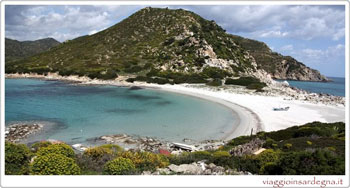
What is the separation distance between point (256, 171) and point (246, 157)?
1289 millimetres

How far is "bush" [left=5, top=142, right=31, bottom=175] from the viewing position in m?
9.46

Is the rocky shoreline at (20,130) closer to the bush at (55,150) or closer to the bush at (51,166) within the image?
the bush at (55,150)

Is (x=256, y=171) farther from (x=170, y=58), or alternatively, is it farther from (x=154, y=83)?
(x=170, y=58)

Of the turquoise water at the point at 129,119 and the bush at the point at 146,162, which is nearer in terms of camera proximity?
the bush at the point at 146,162

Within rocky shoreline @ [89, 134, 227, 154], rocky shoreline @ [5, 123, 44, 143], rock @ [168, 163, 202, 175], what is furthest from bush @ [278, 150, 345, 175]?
rocky shoreline @ [5, 123, 44, 143]

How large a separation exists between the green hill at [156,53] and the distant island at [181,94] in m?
0.47

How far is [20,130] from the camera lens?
71.2ft

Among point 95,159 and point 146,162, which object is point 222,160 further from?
point 95,159

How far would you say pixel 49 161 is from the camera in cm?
841

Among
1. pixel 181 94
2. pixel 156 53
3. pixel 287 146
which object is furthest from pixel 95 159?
pixel 156 53

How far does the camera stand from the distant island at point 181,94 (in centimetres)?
992

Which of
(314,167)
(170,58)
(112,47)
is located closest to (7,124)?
(314,167)

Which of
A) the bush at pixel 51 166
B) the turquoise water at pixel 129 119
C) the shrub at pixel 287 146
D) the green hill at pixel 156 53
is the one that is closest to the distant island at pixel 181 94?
the bush at pixel 51 166

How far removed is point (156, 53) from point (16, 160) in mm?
89657
